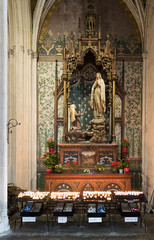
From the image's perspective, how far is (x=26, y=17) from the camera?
10.4 m

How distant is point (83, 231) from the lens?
616 cm

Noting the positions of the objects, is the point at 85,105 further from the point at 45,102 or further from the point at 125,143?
the point at 125,143

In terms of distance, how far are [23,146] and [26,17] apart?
4.90m

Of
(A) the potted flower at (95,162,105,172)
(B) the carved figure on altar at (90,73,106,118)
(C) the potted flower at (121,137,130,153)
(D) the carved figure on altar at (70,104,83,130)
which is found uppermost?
(B) the carved figure on altar at (90,73,106,118)

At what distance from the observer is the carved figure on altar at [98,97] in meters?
10.3

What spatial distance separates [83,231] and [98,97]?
5462mm

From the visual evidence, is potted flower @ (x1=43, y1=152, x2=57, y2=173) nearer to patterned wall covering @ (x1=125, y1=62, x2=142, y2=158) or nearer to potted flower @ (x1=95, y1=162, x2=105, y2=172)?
potted flower @ (x1=95, y1=162, x2=105, y2=172)

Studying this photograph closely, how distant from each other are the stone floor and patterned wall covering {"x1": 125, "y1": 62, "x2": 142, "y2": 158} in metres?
4.76

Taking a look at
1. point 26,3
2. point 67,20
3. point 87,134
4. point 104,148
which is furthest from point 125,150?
point 26,3

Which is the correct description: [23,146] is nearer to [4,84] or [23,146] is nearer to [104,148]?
[104,148]

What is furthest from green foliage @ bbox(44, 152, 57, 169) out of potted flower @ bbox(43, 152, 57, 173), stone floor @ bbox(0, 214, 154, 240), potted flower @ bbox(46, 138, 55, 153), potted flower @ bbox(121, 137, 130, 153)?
stone floor @ bbox(0, 214, 154, 240)

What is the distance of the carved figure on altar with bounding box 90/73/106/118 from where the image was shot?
33.9ft

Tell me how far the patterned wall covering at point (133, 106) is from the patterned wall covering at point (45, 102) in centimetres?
284

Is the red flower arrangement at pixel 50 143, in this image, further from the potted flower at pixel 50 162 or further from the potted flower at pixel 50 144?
the potted flower at pixel 50 162
